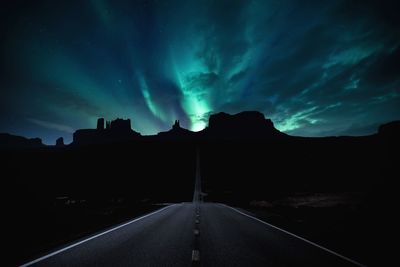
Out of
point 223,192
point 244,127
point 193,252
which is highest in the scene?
point 244,127

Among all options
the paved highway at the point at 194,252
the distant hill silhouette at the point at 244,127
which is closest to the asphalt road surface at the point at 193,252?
the paved highway at the point at 194,252

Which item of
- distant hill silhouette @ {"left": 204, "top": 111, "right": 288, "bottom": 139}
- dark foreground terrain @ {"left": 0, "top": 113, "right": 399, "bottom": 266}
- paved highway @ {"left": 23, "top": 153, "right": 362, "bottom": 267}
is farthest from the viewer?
distant hill silhouette @ {"left": 204, "top": 111, "right": 288, "bottom": 139}

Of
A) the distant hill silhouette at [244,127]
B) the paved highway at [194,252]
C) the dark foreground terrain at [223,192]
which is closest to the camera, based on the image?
the paved highway at [194,252]

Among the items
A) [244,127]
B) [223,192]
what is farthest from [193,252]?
[244,127]

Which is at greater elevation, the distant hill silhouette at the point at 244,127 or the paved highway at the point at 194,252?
the distant hill silhouette at the point at 244,127

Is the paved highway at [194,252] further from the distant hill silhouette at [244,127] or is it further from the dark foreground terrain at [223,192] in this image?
the distant hill silhouette at [244,127]

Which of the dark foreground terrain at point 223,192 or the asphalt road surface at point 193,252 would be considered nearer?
the asphalt road surface at point 193,252

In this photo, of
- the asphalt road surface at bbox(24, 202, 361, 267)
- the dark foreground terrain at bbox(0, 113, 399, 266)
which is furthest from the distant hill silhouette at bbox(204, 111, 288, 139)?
the asphalt road surface at bbox(24, 202, 361, 267)

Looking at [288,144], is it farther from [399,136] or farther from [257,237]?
[257,237]

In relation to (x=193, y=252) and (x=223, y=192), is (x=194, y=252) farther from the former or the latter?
(x=223, y=192)

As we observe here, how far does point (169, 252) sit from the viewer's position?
524 cm

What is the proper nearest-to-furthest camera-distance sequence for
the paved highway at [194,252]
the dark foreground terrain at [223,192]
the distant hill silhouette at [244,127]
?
the paved highway at [194,252]
the dark foreground terrain at [223,192]
the distant hill silhouette at [244,127]

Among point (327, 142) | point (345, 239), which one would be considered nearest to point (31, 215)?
point (345, 239)

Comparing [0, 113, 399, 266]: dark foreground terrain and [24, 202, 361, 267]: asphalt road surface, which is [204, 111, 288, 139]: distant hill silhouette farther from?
[24, 202, 361, 267]: asphalt road surface
